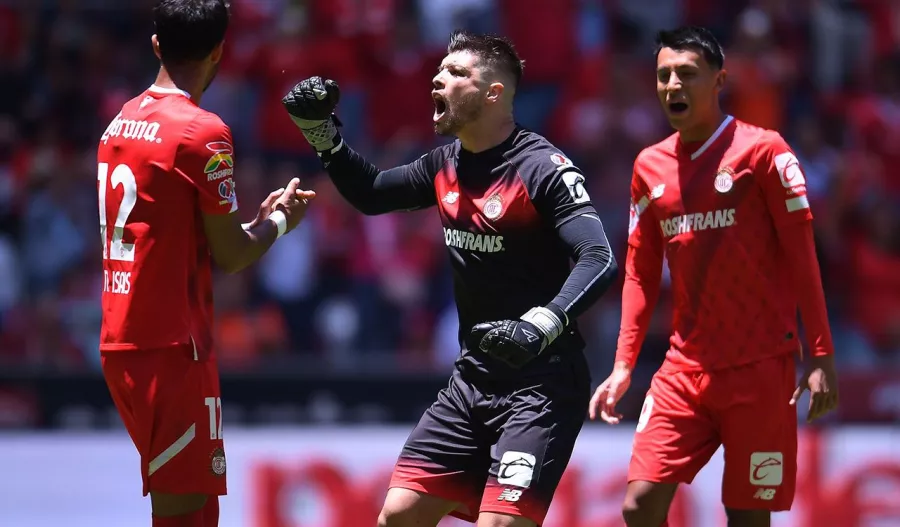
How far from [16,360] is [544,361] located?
5.33 m

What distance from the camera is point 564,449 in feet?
15.6

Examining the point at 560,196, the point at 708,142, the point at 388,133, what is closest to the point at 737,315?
the point at 708,142

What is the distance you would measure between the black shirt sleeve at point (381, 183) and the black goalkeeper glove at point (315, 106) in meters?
0.10

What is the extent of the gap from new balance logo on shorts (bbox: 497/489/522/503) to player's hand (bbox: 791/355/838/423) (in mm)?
1192

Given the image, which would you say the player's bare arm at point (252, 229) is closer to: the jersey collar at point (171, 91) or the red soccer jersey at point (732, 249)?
the jersey collar at point (171, 91)

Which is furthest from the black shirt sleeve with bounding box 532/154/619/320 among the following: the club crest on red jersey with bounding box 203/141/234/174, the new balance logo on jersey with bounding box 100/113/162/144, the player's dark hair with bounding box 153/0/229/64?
the new balance logo on jersey with bounding box 100/113/162/144

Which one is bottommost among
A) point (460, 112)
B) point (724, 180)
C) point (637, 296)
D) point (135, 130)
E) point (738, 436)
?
point (738, 436)

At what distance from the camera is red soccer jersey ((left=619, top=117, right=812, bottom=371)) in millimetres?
5113

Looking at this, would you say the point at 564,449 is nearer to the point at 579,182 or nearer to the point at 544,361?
the point at 544,361

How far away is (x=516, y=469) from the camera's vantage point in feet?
15.1

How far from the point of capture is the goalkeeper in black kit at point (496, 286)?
4621 mm

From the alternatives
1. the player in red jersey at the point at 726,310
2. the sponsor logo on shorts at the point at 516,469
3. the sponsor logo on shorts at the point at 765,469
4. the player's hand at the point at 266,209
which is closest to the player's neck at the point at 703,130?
the player in red jersey at the point at 726,310

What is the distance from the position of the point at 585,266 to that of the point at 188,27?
159 cm

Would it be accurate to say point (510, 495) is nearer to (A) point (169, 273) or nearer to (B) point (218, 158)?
(A) point (169, 273)
